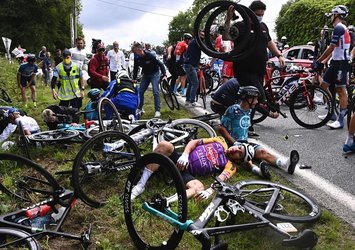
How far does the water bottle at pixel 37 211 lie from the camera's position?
130 inches

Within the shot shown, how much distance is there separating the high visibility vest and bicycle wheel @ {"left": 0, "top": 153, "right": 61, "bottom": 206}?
179 inches

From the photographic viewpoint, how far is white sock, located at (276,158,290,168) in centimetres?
480

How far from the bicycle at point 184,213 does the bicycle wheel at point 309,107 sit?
366cm

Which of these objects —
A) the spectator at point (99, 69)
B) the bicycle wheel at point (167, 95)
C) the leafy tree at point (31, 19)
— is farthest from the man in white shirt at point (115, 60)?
the leafy tree at point (31, 19)

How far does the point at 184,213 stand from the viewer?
276 cm

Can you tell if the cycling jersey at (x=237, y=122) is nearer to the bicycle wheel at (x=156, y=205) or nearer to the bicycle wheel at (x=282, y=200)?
the bicycle wheel at (x=282, y=200)

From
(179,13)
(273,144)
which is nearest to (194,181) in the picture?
(273,144)

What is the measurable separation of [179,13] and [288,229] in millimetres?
108000

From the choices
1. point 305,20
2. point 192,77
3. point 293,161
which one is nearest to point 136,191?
point 293,161

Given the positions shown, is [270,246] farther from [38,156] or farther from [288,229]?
[38,156]

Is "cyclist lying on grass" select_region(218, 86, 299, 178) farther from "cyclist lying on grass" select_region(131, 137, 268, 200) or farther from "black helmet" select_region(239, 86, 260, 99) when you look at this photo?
"cyclist lying on grass" select_region(131, 137, 268, 200)

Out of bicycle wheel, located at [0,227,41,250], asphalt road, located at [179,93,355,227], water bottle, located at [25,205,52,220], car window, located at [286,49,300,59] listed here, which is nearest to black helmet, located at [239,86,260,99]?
asphalt road, located at [179,93,355,227]

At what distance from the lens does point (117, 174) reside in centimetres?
466

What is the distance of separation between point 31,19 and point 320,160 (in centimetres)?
4312
